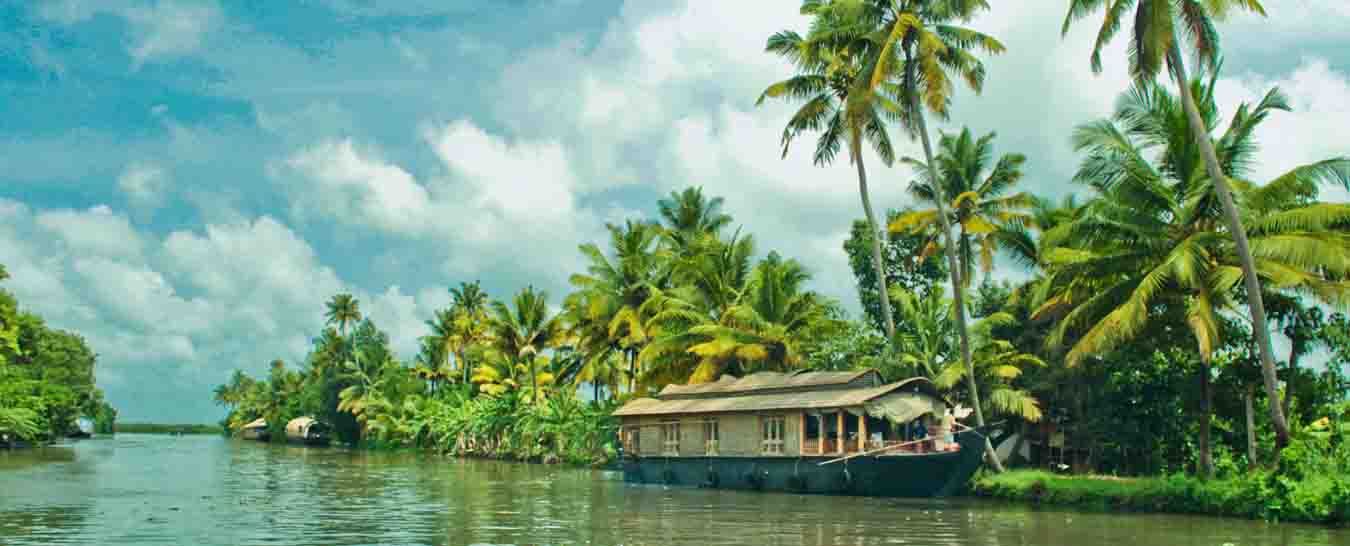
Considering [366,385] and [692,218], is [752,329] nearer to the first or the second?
[692,218]

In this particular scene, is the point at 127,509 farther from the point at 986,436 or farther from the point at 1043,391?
the point at 1043,391

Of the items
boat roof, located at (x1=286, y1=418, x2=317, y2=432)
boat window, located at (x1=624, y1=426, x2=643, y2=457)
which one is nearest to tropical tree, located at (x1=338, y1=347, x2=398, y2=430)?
boat roof, located at (x1=286, y1=418, x2=317, y2=432)

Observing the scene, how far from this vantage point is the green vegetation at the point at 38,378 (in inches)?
1802

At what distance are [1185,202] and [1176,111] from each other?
5.66ft

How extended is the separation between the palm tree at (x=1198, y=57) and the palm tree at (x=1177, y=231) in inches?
32.2

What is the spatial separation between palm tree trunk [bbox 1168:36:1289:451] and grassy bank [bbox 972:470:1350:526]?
70 centimetres

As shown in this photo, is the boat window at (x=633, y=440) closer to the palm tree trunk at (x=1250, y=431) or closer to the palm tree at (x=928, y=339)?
the palm tree at (x=928, y=339)

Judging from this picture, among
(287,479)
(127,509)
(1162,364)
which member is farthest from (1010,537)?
(287,479)

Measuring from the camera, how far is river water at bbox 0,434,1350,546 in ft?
54.4

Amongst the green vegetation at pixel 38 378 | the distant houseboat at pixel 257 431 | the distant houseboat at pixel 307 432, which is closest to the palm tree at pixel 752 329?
the green vegetation at pixel 38 378

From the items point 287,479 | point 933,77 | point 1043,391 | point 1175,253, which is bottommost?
point 287,479

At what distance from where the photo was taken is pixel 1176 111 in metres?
22.3

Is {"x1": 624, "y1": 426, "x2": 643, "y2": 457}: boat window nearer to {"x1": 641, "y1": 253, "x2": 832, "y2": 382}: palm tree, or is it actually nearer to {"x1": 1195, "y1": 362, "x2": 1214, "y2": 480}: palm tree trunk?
{"x1": 641, "y1": 253, "x2": 832, "y2": 382}: palm tree

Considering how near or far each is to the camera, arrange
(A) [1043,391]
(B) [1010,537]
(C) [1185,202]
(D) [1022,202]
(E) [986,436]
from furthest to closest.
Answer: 1. (D) [1022,202]
2. (A) [1043,391]
3. (E) [986,436]
4. (C) [1185,202]
5. (B) [1010,537]
